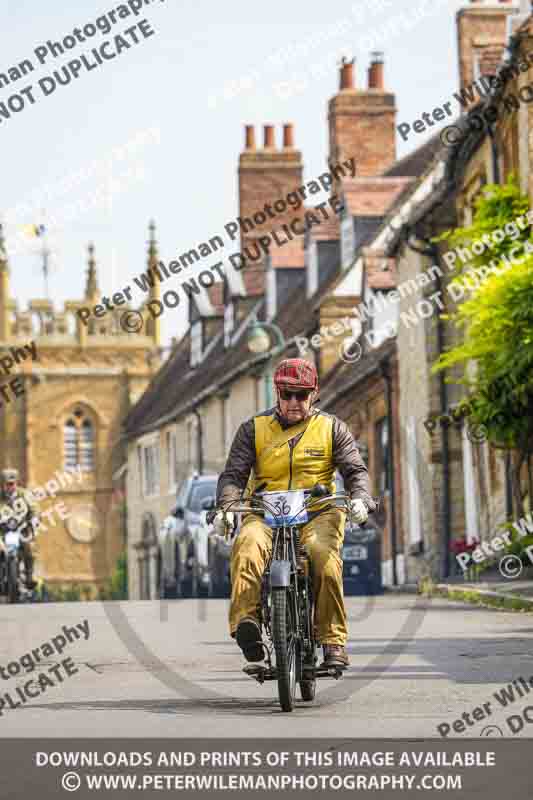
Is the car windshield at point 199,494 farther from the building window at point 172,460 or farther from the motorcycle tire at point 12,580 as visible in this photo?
the building window at point 172,460

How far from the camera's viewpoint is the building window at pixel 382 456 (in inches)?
1393

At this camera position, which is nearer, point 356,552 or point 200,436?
point 356,552

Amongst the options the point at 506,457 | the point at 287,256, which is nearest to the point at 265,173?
the point at 287,256

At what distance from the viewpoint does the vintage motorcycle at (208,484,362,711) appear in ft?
29.6

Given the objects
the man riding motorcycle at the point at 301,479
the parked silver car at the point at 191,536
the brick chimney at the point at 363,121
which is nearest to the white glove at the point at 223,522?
the man riding motorcycle at the point at 301,479

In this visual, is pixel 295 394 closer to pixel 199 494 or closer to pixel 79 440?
pixel 199 494

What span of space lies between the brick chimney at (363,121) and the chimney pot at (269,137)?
27.1 feet

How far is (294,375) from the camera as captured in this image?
30.7 ft

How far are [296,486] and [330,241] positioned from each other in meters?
35.6

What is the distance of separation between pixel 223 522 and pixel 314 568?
1.71 ft

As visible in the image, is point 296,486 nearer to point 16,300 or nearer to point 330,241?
point 330,241

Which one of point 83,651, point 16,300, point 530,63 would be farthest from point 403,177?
point 16,300

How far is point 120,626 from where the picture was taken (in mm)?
17000

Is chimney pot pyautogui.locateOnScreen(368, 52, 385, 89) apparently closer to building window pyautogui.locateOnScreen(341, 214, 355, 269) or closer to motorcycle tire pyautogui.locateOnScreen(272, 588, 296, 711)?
building window pyautogui.locateOnScreen(341, 214, 355, 269)
